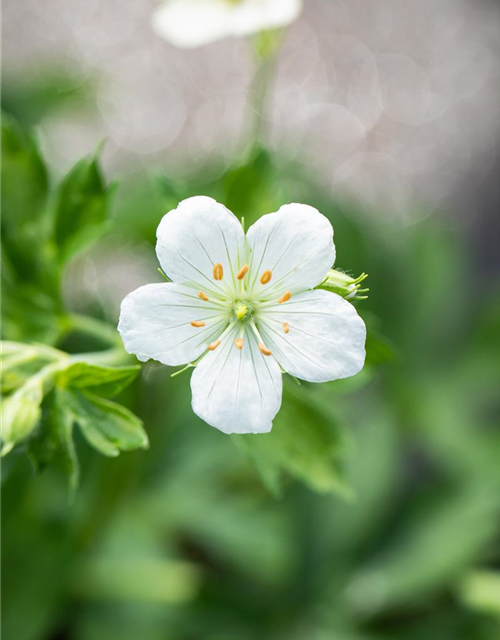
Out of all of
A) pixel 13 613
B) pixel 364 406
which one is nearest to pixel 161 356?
pixel 13 613

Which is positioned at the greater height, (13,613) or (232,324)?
(232,324)

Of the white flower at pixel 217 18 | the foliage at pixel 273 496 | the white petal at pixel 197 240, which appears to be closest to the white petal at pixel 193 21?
the white flower at pixel 217 18

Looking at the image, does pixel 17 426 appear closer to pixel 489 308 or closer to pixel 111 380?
pixel 111 380

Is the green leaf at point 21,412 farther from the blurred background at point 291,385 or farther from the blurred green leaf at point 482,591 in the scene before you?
the blurred green leaf at point 482,591

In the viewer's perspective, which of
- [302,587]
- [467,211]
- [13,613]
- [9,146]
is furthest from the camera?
[467,211]

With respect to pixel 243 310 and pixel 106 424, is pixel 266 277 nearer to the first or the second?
pixel 243 310

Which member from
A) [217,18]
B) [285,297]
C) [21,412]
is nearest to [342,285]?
[285,297]
